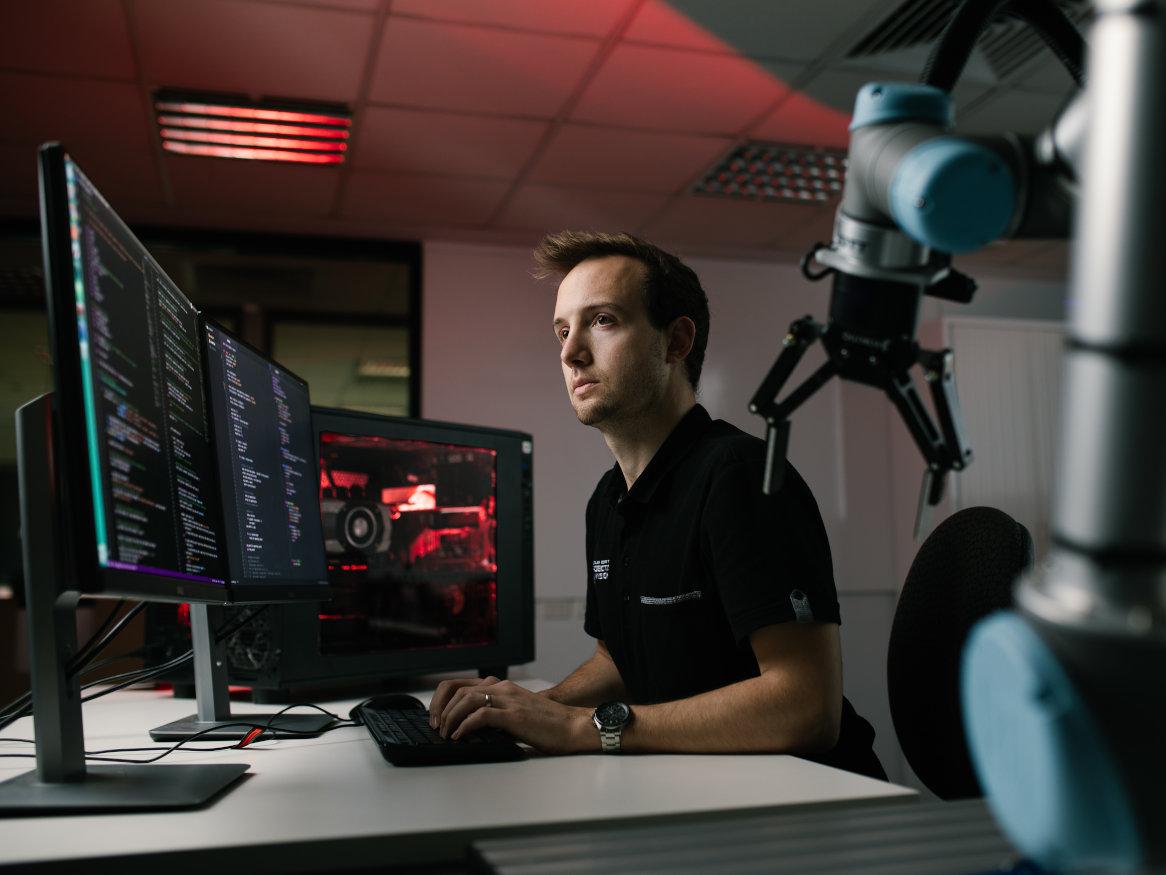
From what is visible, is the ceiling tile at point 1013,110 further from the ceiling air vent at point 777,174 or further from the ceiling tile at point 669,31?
the ceiling tile at point 669,31

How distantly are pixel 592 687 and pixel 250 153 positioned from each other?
2.89 m

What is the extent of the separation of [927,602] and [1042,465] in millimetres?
3415

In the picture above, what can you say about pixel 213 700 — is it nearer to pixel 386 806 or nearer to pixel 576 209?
pixel 386 806

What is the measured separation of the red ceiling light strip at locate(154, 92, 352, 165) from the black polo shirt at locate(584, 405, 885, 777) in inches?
92.6

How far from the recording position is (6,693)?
14.2 ft

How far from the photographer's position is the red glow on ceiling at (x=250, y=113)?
3.42 metres

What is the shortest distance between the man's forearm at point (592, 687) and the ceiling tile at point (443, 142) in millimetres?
2378

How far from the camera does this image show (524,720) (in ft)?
3.87

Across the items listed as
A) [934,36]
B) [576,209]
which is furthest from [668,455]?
[576,209]

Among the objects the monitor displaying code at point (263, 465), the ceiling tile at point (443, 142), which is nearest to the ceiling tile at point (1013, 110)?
the ceiling tile at point (443, 142)

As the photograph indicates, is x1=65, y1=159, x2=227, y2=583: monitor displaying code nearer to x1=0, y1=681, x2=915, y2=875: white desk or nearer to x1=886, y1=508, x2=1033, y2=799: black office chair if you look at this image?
x1=0, y1=681, x2=915, y2=875: white desk

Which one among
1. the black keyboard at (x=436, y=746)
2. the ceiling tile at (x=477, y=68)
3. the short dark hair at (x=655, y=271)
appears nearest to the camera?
the black keyboard at (x=436, y=746)

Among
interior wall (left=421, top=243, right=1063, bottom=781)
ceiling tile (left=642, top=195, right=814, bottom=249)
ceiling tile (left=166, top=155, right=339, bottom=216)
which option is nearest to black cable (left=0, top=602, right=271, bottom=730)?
ceiling tile (left=166, top=155, right=339, bottom=216)

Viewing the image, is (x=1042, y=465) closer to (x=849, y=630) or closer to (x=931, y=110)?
(x=849, y=630)
